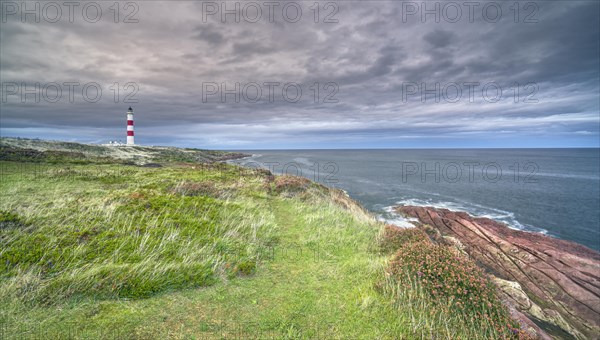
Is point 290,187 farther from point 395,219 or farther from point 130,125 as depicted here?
point 130,125

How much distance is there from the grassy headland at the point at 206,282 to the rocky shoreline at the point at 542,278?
3935mm

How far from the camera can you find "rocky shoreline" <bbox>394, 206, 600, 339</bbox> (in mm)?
10719

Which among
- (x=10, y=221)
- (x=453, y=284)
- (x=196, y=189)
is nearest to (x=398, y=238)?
(x=453, y=284)

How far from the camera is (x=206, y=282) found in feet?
24.3

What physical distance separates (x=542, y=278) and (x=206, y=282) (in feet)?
55.5

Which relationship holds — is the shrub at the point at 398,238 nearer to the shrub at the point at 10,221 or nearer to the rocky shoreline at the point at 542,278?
the rocky shoreline at the point at 542,278

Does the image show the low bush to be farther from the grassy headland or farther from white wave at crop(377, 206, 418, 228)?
white wave at crop(377, 206, 418, 228)

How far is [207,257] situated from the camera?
855 centimetres

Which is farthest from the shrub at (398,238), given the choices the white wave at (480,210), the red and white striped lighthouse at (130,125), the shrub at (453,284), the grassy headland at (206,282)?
the red and white striped lighthouse at (130,125)

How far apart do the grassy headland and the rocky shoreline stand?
12.9 feet

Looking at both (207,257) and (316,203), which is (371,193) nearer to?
(316,203)

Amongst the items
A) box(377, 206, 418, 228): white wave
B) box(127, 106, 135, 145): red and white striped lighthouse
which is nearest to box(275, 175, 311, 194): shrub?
box(377, 206, 418, 228): white wave

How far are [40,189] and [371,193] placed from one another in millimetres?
41435

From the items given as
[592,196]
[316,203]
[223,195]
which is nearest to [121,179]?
[223,195]
